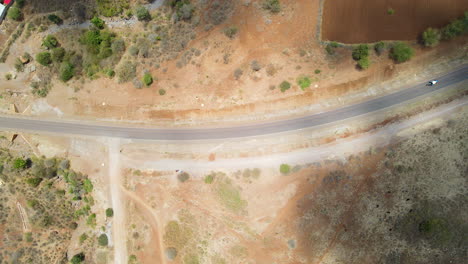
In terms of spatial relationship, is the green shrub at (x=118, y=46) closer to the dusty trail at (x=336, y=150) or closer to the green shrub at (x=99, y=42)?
the green shrub at (x=99, y=42)

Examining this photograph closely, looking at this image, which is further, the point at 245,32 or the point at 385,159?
the point at 245,32

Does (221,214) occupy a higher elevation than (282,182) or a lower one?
lower

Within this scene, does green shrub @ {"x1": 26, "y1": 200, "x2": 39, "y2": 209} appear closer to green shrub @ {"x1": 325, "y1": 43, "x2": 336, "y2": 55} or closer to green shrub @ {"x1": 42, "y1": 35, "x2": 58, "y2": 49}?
green shrub @ {"x1": 42, "y1": 35, "x2": 58, "y2": 49}

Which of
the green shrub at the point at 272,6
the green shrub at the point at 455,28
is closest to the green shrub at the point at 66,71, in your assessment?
the green shrub at the point at 272,6

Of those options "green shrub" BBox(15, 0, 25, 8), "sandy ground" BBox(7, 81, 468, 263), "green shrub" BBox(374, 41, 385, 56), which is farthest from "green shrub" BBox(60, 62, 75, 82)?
"green shrub" BBox(374, 41, 385, 56)

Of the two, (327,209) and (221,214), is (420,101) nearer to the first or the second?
(327,209)

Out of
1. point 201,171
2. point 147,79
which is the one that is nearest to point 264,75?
point 201,171

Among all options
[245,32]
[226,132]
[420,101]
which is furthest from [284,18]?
[420,101]
